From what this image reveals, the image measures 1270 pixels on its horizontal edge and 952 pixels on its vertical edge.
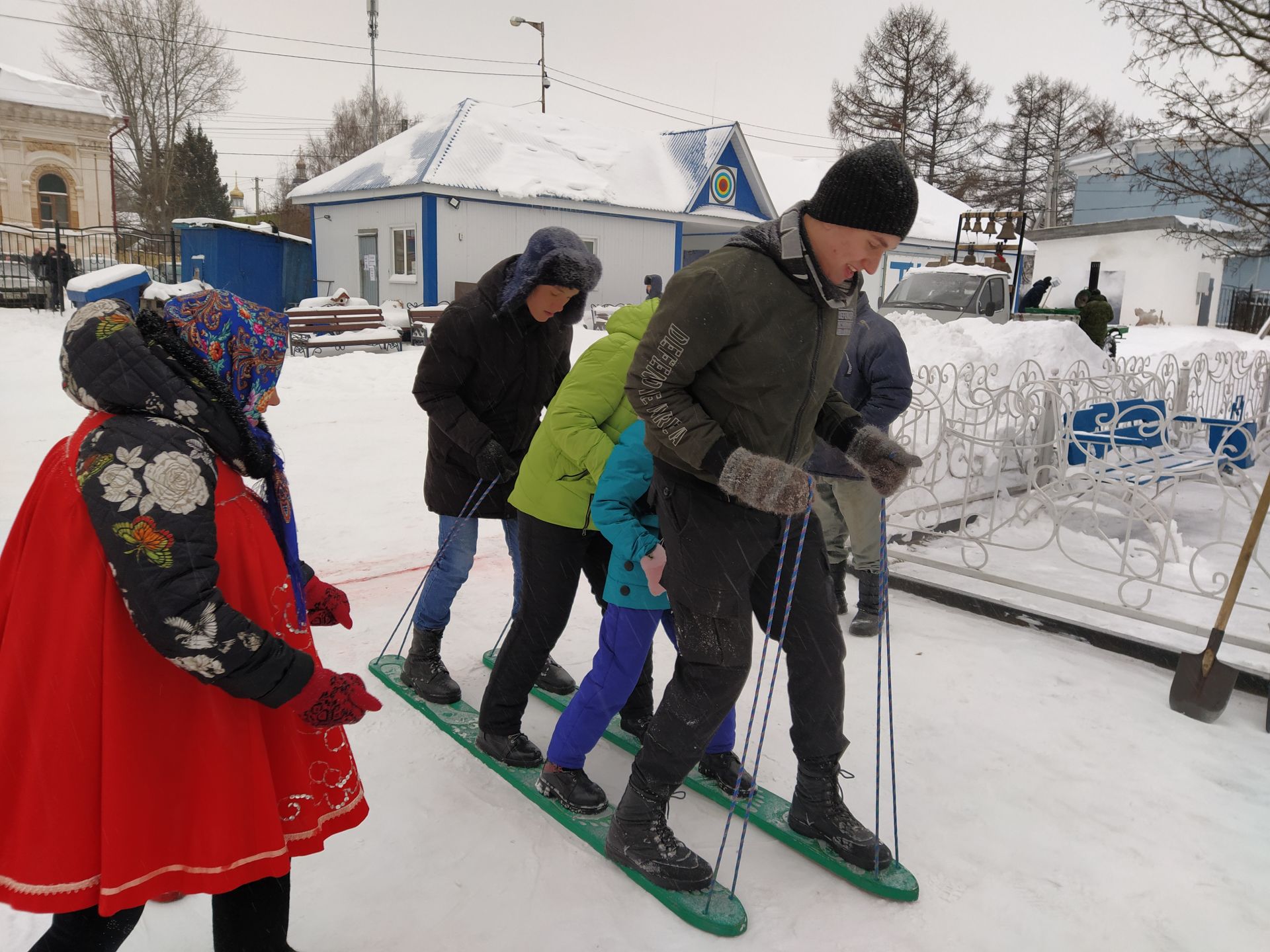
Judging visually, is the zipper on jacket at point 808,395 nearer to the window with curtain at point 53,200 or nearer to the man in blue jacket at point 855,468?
the man in blue jacket at point 855,468

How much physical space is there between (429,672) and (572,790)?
1.01 meters

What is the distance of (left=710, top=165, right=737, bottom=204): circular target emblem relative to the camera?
76.4 feet

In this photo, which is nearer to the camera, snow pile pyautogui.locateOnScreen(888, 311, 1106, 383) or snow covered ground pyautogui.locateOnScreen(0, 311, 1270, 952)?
snow covered ground pyautogui.locateOnScreen(0, 311, 1270, 952)

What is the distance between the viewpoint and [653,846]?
8.12 ft

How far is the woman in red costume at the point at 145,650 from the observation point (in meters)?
1.53

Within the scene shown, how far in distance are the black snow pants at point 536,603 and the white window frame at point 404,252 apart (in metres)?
17.8

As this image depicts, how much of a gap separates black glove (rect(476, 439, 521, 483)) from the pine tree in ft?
120

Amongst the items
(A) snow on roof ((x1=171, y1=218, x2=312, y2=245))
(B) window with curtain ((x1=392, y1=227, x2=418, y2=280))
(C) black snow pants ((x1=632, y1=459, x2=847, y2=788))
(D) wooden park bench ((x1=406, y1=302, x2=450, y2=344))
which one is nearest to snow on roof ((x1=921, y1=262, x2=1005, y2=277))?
(D) wooden park bench ((x1=406, y1=302, x2=450, y2=344))

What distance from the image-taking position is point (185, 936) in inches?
→ 88.8

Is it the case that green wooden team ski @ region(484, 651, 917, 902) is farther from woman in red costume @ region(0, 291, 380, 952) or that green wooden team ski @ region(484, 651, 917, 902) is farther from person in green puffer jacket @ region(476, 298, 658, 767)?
woman in red costume @ region(0, 291, 380, 952)

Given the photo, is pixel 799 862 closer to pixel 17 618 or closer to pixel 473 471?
pixel 473 471

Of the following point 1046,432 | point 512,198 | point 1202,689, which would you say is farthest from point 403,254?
point 1202,689

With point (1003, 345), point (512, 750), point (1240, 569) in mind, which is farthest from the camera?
point (1003, 345)

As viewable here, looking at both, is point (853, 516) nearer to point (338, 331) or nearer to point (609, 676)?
point (609, 676)
